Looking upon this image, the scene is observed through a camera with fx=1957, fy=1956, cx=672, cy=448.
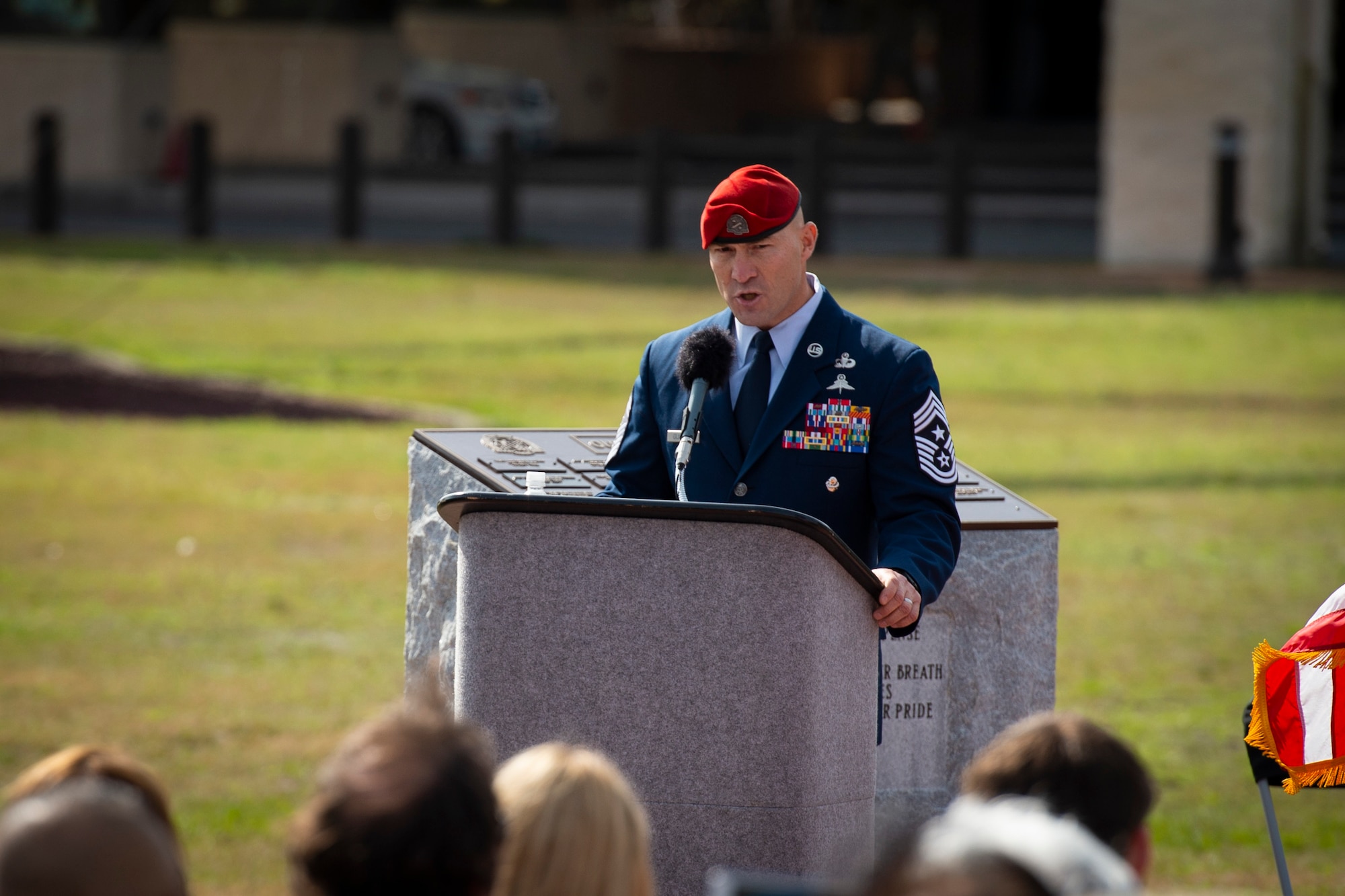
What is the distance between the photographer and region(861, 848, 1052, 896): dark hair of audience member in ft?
5.52

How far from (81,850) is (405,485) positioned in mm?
10286

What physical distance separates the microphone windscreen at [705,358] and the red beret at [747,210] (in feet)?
0.65

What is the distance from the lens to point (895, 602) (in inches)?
151

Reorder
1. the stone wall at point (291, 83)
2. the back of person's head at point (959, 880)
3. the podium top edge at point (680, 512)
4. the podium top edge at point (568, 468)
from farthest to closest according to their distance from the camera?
1. the stone wall at point (291, 83)
2. the podium top edge at point (568, 468)
3. the podium top edge at point (680, 512)
4. the back of person's head at point (959, 880)

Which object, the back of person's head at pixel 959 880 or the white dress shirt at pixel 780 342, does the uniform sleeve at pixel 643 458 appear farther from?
the back of person's head at pixel 959 880

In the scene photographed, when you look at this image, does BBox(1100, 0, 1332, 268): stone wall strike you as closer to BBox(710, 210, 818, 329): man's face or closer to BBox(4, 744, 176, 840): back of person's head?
BBox(710, 210, 818, 329): man's face

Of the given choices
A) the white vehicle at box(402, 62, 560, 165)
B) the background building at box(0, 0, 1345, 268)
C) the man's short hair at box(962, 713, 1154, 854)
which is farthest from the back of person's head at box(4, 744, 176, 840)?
the white vehicle at box(402, 62, 560, 165)

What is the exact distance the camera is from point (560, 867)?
249 centimetres

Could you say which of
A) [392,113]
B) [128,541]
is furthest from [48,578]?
[392,113]

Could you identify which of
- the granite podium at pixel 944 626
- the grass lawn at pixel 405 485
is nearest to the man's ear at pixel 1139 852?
the granite podium at pixel 944 626

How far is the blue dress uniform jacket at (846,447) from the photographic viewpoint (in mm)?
4184

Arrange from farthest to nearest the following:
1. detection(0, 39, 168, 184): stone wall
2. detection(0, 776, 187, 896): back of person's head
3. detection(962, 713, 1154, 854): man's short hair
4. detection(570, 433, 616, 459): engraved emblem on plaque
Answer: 1. detection(0, 39, 168, 184): stone wall
2. detection(570, 433, 616, 459): engraved emblem on plaque
3. detection(962, 713, 1154, 854): man's short hair
4. detection(0, 776, 187, 896): back of person's head

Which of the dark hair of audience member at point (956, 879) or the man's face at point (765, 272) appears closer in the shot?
the dark hair of audience member at point (956, 879)

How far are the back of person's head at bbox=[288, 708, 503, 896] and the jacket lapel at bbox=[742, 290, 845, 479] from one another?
203 cm
